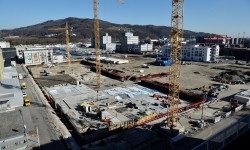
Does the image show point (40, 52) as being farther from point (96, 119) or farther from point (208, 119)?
point (208, 119)

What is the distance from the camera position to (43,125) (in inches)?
980

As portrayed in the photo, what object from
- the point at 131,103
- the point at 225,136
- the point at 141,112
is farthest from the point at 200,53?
the point at 225,136

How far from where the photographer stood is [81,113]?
98.1ft

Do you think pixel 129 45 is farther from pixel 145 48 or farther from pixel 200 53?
pixel 200 53

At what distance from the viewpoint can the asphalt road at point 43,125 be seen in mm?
20500

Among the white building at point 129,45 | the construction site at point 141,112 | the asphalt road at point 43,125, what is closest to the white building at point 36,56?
the construction site at point 141,112

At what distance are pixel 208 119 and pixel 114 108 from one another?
13.9 metres

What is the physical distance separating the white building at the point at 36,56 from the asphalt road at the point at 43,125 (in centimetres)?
4357

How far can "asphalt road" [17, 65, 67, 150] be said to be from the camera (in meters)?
20.5

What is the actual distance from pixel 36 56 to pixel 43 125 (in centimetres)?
5932

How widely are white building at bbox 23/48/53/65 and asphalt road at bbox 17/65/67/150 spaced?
4357 centimetres

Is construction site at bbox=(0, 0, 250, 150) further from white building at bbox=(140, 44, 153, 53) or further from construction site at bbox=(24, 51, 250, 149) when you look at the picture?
white building at bbox=(140, 44, 153, 53)

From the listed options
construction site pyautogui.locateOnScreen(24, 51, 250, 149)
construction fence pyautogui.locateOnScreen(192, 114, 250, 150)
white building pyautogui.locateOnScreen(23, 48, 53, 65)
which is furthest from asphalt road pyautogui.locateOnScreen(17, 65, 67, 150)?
white building pyautogui.locateOnScreen(23, 48, 53, 65)

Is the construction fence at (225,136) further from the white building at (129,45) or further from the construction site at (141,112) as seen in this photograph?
the white building at (129,45)
